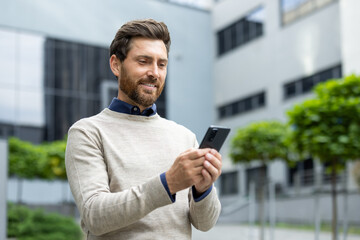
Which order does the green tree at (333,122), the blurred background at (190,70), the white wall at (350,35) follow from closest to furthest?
1. the green tree at (333,122)
2. the white wall at (350,35)
3. the blurred background at (190,70)

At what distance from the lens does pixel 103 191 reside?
66.9 inches

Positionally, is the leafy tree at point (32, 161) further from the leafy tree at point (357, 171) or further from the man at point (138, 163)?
the man at point (138, 163)

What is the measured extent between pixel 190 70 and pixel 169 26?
258 cm

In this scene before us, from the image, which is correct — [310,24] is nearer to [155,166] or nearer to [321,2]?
[321,2]

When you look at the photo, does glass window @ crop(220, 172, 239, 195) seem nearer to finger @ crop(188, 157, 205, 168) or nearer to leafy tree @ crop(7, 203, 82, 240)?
leafy tree @ crop(7, 203, 82, 240)

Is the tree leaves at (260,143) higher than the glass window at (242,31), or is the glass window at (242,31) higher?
the glass window at (242,31)

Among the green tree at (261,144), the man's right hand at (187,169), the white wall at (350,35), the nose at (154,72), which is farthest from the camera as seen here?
Result: the white wall at (350,35)

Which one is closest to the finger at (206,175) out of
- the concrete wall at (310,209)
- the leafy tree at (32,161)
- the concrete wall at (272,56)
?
the concrete wall at (310,209)

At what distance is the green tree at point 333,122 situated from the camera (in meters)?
8.71

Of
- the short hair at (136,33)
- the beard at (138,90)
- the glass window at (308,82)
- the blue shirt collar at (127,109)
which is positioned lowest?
the blue shirt collar at (127,109)

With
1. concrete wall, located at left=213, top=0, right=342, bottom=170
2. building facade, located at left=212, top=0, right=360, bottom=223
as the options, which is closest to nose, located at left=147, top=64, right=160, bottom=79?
building facade, located at left=212, top=0, right=360, bottom=223

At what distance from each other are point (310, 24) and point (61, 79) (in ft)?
38.4

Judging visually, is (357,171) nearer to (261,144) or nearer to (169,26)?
(261,144)

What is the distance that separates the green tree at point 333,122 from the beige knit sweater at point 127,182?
7.30m
